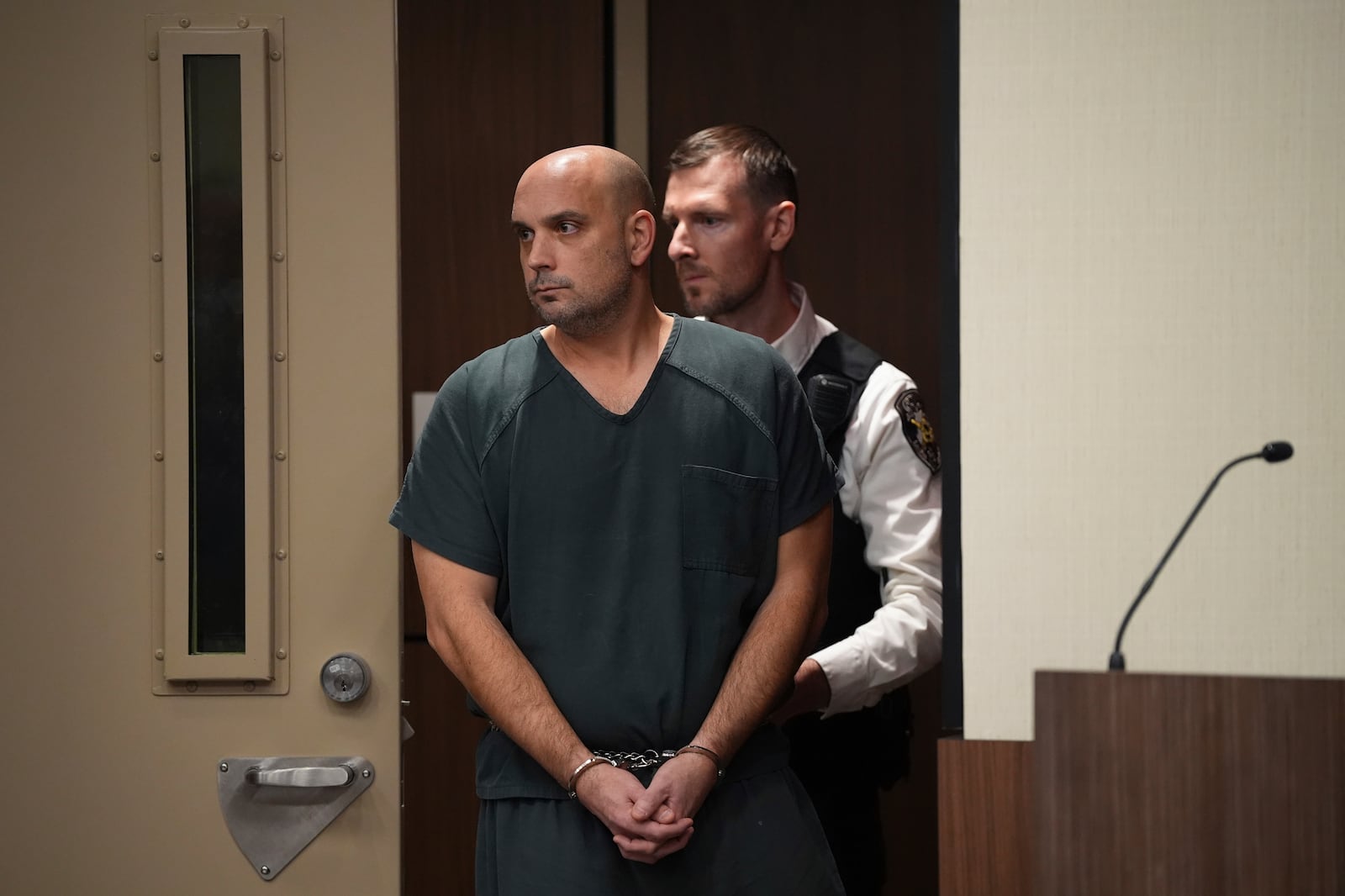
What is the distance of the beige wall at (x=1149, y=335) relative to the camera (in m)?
1.32

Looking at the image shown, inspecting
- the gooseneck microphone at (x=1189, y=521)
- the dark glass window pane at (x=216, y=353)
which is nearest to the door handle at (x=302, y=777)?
the dark glass window pane at (x=216, y=353)

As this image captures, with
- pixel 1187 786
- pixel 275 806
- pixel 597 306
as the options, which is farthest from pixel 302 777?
pixel 1187 786

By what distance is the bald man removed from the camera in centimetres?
164

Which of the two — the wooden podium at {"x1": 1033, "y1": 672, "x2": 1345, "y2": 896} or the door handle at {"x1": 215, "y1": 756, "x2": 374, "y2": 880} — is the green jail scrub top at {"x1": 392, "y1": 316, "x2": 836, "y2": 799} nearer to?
the door handle at {"x1": 215, "y1": 756, "x2": 374, "y2": 880}

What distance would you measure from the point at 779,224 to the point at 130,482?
4.04ft

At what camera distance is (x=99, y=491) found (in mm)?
1851

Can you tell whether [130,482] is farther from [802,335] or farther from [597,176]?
[802,335]

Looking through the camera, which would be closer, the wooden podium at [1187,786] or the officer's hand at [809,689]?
the wooden podium at [1187,786]

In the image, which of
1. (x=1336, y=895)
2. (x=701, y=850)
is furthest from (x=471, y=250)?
(x=1336, y=895)

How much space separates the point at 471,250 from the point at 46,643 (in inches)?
65.0

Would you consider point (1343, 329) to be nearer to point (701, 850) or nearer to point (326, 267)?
point (701, 850)

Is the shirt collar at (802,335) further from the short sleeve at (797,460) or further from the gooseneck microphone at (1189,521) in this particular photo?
the gooseneck microphone at (1189,521)

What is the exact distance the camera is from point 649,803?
1579mm

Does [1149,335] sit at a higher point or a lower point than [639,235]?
lower
